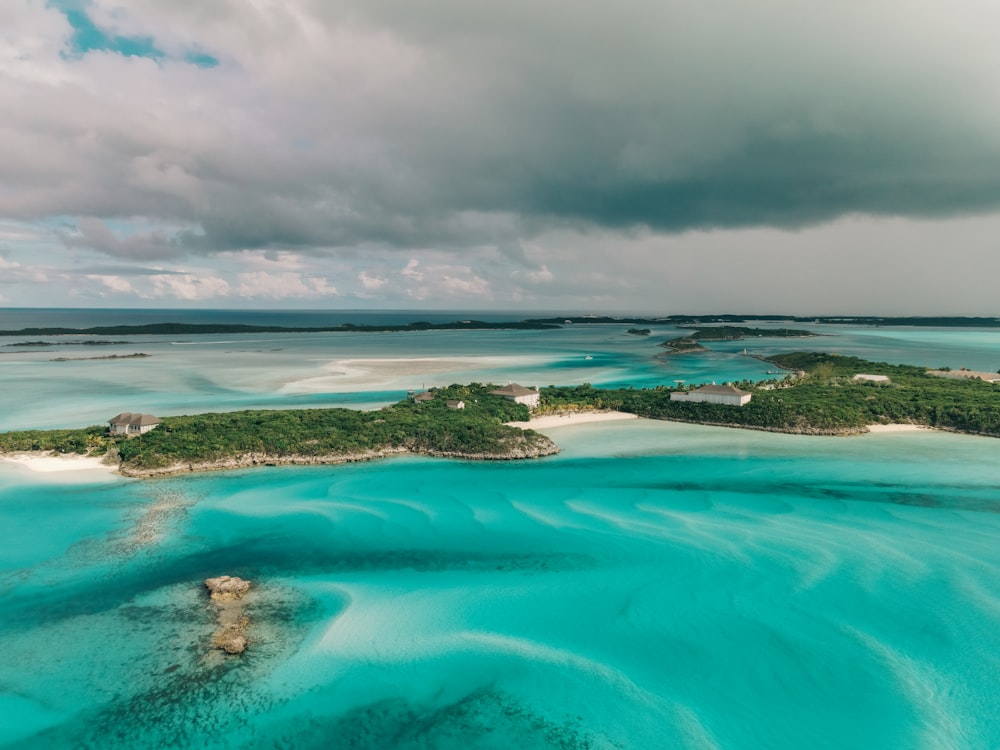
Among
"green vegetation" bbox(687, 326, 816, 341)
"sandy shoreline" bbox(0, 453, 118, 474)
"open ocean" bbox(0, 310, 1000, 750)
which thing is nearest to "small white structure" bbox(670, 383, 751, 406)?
"open ocean" bbox(0, 310, 1000, 750)

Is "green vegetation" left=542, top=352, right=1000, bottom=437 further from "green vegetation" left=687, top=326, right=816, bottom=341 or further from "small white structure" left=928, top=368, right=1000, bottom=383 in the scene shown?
"green vegetation" left=687, top=326, right=816, bottom=341

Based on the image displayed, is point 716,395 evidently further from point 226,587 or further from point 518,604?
point 226,587

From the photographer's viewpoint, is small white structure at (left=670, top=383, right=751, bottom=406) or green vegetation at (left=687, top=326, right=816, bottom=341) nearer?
small white structure at (left=670, top=383, right=751, bottom=406)

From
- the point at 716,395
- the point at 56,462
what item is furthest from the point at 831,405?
the point at 56,462

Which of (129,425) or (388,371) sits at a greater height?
(129,425)

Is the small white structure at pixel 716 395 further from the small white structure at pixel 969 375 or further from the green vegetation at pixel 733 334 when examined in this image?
the green vegetation at pixel 733 334

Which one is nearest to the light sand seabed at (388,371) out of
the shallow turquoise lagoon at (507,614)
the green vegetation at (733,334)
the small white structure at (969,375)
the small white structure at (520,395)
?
the small white structure at (520,395)

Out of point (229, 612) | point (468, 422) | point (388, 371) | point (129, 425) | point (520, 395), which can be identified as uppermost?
point (520, 395)

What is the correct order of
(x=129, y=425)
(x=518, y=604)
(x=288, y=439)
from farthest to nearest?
(x=129, y=425)
(x=288, y=439)
(x=518, y=604)
